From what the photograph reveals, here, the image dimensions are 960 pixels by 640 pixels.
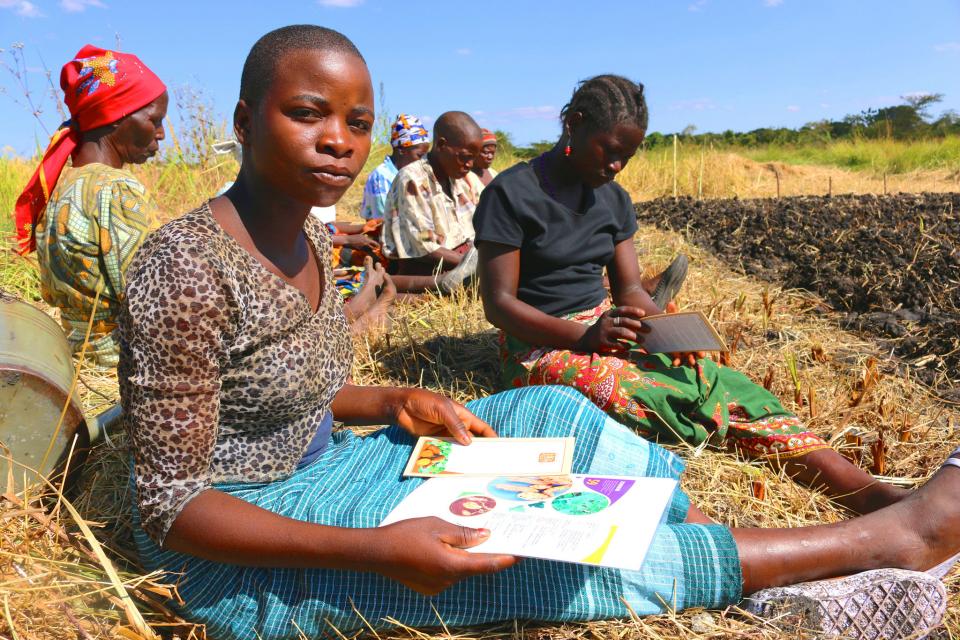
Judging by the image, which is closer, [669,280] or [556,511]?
[556,511]

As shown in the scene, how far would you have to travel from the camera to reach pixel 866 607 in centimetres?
174

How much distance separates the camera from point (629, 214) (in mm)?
3316

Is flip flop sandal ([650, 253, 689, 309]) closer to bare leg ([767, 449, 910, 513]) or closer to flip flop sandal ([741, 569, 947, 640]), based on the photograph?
bare leg ([767, 449, 910, 513])

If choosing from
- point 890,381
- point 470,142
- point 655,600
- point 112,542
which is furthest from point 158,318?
point 470,142

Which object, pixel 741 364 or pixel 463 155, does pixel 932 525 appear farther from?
pixel 463 155

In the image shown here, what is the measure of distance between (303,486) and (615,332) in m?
1.27

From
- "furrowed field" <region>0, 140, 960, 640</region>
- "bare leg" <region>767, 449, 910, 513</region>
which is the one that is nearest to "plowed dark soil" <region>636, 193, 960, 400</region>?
"furrowed field" <region>0, 140, 960, 640</region>

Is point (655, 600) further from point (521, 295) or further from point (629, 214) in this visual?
point (629, 214)

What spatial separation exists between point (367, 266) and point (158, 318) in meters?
3.52

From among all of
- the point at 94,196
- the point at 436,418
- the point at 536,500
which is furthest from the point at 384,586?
the point at 94,196

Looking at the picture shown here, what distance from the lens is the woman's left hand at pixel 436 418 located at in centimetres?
205

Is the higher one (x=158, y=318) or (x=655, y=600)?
(x=158, y=318)

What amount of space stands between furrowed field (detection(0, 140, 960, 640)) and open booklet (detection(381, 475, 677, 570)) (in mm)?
311

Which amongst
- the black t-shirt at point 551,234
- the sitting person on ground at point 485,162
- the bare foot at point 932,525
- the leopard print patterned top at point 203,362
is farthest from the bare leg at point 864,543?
the sitting person on ground at point 485,162
